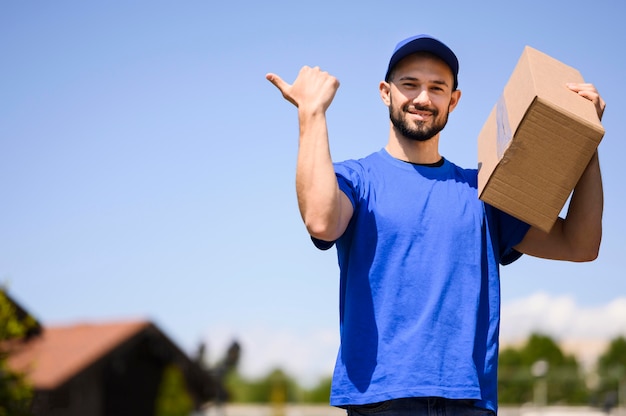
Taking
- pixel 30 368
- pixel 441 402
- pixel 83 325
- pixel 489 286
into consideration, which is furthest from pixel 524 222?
pixel 83 325

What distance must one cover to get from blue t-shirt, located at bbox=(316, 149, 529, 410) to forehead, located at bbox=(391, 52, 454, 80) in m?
0.32

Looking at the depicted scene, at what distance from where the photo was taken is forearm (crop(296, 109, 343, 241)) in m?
2.40

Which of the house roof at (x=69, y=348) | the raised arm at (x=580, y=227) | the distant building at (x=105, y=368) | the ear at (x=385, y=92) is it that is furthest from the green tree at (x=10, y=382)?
the distant building at (x=105, y=368)

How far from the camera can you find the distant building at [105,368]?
18859 mm

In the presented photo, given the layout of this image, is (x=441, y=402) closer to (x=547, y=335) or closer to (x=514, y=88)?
(x=514, y=88)

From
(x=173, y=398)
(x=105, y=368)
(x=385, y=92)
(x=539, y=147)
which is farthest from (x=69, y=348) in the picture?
(x=539, y=147)

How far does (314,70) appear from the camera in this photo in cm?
261

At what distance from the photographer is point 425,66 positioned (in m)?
2.78

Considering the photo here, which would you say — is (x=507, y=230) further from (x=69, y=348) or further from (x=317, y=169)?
(x=69, y=348)

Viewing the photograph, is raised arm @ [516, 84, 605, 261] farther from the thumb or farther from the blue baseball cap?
the thumb

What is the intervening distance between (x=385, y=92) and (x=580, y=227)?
0.76 metres

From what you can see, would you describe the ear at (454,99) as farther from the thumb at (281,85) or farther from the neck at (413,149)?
the thumb at (281,85)

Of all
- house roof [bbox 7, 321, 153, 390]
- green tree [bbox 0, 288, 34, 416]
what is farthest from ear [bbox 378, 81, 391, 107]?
house roof [bbox 7, 321, 153, 390]

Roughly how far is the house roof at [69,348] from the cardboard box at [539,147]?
53.7 feet
